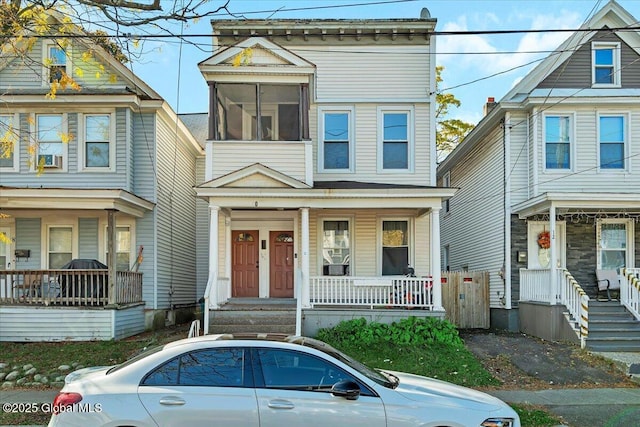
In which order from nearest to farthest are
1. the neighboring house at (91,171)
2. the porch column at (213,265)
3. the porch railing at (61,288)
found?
the porch column at (213,265)
the porch railing at (61,288)
the neighboring house at (91,171)

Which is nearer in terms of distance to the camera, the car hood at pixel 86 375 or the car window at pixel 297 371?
the car window at pixel 297 371

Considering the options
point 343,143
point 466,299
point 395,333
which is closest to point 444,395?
point 395,333

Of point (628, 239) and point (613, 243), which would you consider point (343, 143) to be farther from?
point (628, 239)

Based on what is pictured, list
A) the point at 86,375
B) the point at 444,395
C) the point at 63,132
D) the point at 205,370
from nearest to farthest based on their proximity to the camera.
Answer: the point at 205,370
the point at 444,395
the point at 86,375
the point at 63,132

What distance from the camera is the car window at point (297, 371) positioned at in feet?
16.5

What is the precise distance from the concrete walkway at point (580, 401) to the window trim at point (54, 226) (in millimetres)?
6855

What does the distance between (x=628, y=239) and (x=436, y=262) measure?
6.58m

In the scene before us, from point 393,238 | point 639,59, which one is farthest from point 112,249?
point 639,59

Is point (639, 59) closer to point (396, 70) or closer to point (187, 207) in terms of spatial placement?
point (396, 70)

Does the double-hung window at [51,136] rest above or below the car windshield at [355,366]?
above

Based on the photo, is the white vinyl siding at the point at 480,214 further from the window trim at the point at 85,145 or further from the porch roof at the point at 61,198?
the window trim at the point at 85,145

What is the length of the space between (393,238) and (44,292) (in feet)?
30.9

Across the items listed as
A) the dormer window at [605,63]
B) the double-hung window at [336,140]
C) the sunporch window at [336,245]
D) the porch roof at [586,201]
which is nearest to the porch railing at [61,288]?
the sunporch window at [336,245]

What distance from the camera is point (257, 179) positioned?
1314 cm
